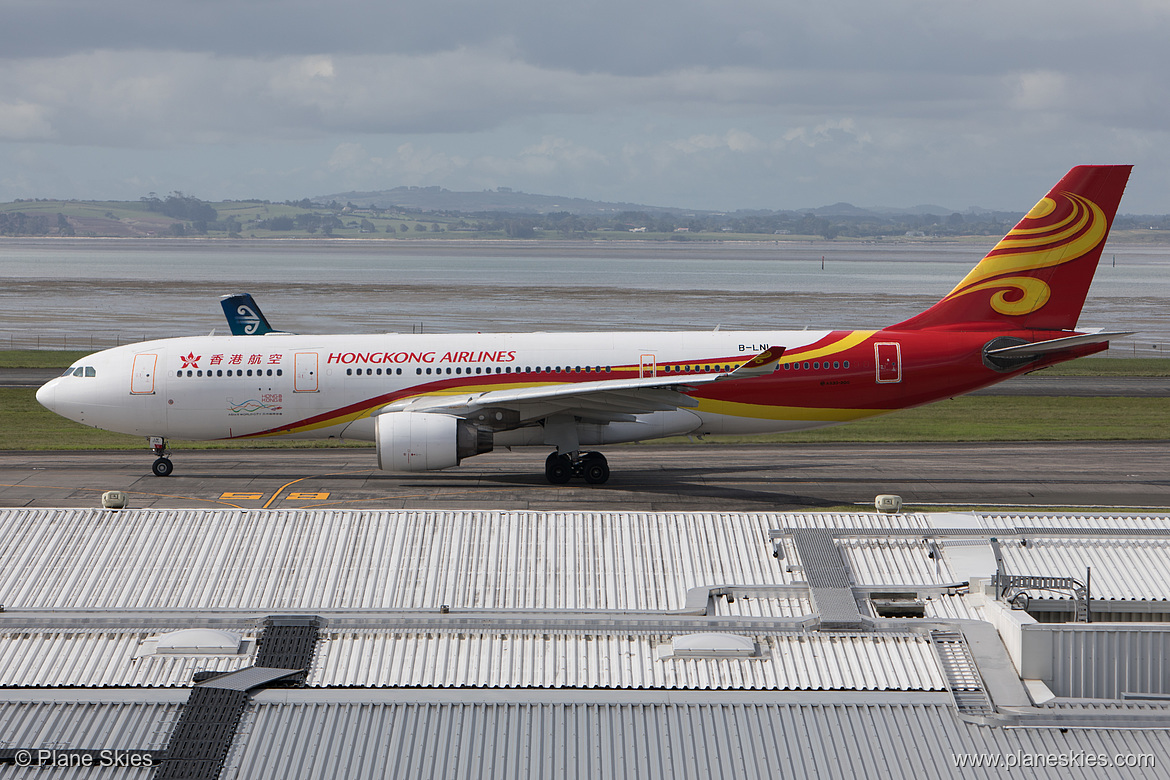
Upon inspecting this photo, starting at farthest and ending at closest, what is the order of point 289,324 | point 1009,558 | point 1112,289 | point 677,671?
point 1112,289 < point 289,324 < point 1009,558 < point 677,671

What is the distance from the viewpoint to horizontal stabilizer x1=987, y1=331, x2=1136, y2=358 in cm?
3534

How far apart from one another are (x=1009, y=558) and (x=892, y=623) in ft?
13.8

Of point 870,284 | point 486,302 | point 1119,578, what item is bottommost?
point 1119,578

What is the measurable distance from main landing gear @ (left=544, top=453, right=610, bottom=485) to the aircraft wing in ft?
4.58

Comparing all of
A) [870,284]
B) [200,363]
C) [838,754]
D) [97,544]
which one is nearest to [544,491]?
[200,363]

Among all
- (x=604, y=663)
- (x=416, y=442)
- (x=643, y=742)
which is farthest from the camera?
(x=416, y=442)

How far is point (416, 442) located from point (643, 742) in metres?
20.5

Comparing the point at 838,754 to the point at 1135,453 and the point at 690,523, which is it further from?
the point at 1135,453

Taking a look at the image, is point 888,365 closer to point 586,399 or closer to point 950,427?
point 586,399

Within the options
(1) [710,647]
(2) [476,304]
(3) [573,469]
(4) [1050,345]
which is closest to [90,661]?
(1) [710,647]

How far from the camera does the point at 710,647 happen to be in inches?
667

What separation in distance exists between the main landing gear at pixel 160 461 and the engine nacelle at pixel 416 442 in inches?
A: 349

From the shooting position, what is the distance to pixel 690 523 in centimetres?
2186

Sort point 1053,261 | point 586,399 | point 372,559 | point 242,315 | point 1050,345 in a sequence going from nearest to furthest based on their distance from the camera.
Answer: point 372,559 < point 586,399 < point 1050,345 < point 1053,261 < point 242,315
